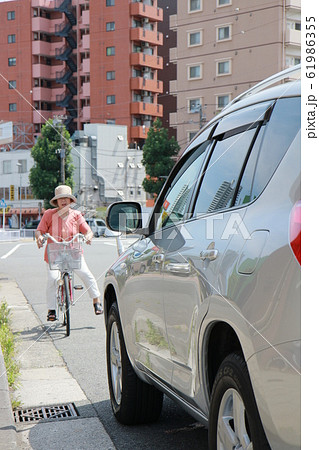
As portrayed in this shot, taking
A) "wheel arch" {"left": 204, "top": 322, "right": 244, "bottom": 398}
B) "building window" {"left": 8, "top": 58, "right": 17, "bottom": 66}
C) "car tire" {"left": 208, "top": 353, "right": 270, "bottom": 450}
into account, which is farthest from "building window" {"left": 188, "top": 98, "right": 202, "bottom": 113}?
"building window" {"left": 8, "top": 58, "right": 17, "bottom": 66}

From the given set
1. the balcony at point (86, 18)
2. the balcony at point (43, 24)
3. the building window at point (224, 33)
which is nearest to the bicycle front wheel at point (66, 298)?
the building window at point (224, 33)

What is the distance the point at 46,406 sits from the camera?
4.49m

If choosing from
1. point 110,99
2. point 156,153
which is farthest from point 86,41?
point 156,153

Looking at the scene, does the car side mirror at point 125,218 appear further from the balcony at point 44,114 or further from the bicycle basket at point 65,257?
the balcony at point 44,114

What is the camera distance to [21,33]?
72750mm

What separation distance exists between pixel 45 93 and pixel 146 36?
14.1 m

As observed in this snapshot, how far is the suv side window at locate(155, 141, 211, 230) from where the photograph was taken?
3.23 meters

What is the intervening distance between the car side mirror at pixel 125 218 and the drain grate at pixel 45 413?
4.14 feet

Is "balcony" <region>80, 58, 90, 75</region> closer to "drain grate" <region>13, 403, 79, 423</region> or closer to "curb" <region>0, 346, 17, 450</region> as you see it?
"curb" <region>0, 346, 17, 450</region>

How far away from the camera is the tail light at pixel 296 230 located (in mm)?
1823

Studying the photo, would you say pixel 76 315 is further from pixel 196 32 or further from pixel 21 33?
pixel 21 33

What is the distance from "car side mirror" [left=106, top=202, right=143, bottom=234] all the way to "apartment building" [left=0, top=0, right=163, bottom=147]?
200 ft
